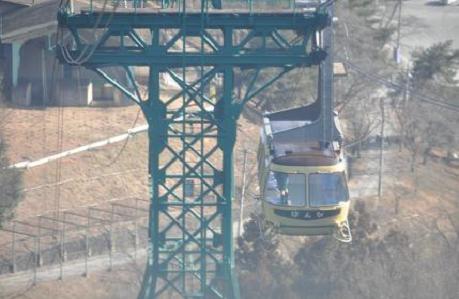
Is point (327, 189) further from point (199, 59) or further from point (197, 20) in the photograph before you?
point (197, 20)

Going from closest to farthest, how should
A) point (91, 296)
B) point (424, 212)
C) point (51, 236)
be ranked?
point (91, 296) → point (51, 236) → point (424, 212)

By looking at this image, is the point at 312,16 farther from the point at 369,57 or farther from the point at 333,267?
the point at 369,57

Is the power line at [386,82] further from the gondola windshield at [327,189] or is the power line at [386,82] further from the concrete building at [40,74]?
the gondola windshield at [327,189]

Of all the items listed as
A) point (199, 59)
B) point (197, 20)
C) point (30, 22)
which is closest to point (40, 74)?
point (30, 22)

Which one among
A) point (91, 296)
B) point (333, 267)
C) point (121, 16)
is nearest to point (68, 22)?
point (121, 16)

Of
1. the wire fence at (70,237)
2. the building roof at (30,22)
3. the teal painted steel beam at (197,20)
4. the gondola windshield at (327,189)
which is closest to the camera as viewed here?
the teal painted steel beam at (197,20)

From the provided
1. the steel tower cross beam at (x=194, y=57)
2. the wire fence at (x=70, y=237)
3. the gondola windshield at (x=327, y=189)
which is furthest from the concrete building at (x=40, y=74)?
the gondola windshield at (x=327, y=189)

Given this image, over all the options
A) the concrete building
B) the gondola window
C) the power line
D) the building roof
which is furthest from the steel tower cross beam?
the power line
